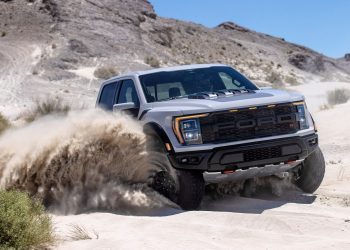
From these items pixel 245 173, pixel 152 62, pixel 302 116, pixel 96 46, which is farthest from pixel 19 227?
pixel 96 46

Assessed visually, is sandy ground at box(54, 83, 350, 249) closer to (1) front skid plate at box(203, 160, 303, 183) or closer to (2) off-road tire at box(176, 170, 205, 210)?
(2) off-road tire at box(176, 170, 205, 210)

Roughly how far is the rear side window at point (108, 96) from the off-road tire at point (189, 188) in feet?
A: 8.41

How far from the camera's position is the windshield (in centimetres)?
777

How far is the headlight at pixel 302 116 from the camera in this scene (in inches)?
274

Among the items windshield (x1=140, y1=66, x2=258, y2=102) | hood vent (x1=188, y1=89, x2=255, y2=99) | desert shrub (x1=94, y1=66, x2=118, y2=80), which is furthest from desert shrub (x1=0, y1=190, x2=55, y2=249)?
desert shrub (x1=94, y1=66, x2=118, y2=80)

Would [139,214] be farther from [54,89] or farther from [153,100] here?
[54,89]

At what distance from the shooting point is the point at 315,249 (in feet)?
15.3

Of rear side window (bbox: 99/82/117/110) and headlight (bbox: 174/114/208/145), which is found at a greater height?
rear side window (bbox: 99/82/117/110)

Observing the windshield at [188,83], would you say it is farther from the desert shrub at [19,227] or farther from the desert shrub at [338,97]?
the desert shrub at [338,97]

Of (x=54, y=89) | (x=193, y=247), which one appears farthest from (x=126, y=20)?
(x=193, y=247)

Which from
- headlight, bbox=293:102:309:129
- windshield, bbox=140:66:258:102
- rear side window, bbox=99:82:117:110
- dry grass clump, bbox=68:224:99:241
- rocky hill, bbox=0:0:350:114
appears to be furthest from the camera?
rocky hill, bbox=0:0:350:114

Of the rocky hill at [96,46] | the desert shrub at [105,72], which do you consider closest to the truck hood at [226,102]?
the rocky hill at [96,46]

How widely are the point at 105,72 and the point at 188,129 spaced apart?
89.0ft

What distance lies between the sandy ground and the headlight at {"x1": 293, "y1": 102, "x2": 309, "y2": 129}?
966mm
